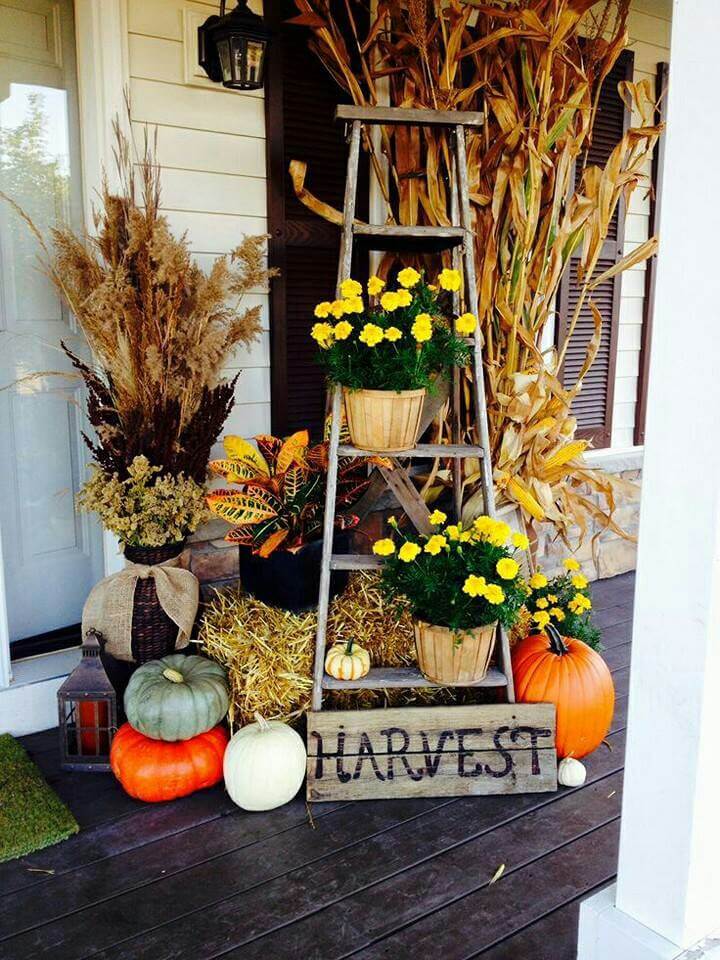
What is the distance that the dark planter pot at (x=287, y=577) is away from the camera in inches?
107

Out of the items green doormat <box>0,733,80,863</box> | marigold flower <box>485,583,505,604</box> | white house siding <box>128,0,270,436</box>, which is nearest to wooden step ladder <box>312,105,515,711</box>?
marigold flower <box>485,583,505,604</box>

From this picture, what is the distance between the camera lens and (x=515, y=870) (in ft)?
7.24

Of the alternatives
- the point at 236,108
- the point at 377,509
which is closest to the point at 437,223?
the point at 236,108

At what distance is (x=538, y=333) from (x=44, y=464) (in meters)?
1.93

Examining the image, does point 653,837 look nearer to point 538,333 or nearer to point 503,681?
point 503,681

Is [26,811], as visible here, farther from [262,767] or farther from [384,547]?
[384,547]

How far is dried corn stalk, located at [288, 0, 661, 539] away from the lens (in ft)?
10.4

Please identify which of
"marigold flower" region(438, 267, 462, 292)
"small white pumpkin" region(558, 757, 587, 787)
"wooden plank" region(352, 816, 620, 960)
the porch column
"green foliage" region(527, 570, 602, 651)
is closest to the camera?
the porch column

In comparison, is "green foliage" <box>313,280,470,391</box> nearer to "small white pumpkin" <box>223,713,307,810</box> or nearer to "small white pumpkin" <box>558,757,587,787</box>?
"small white pumpkin" <box>223,713,307,810</box>

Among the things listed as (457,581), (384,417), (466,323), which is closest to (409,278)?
(466,323)

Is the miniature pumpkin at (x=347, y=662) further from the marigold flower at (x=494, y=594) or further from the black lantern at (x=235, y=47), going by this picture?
the black lantern at (x=235, y=47)

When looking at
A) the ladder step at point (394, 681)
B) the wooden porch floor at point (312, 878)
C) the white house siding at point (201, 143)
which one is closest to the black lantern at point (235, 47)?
the white house siding at point (201, 143)

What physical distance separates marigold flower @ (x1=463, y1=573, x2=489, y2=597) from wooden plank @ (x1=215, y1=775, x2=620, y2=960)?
650 mm

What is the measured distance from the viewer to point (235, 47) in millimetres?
2701
